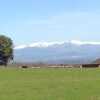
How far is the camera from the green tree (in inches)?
4601

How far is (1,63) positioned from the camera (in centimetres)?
11662

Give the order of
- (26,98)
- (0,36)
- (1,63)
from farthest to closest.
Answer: (0,36)
(1,63)
(26,98)

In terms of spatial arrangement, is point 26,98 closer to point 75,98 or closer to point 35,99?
point 35,99

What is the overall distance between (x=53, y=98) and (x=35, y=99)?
3.24 ft

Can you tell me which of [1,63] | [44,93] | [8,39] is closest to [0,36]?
[8,39]

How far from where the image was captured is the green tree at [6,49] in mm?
116875

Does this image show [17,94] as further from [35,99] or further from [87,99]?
[87,99]

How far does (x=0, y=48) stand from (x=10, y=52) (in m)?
3.42

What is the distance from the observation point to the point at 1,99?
77.4 feet

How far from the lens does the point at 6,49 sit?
118 meters


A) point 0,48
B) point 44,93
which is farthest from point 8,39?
point 44,93

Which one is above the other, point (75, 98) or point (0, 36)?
point (0, 36)

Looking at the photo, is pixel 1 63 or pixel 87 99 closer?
pixel 87 99

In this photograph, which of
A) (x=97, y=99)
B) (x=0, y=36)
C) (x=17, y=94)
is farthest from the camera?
(x=0, y=36)
